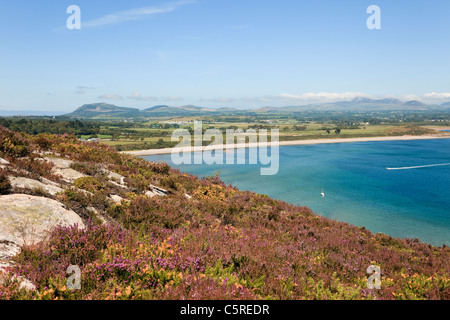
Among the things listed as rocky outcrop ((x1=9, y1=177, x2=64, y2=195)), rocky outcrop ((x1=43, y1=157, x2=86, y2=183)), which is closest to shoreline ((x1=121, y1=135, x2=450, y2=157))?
rocky outcrop ((x1=43, y1=157, x2=86, y2=183))

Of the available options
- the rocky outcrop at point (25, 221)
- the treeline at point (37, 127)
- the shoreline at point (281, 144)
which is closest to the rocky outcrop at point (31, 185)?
the rocky outcrop at point (25, 221)

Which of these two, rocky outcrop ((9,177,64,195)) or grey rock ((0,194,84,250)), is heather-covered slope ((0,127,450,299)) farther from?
grey rock ((0,194,84,250))

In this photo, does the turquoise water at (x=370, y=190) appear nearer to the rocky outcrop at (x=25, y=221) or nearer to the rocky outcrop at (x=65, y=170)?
the rocky outcrop at (x=65, y=170)

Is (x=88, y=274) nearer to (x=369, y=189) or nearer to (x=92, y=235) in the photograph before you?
(x=92, y=235)

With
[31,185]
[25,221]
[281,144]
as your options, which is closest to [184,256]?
[25,221]
